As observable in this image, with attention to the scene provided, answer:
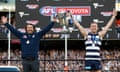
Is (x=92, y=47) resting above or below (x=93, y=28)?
below

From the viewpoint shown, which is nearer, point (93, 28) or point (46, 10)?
point (93, 28)

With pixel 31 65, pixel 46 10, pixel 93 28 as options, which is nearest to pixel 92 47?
pixel 93 28

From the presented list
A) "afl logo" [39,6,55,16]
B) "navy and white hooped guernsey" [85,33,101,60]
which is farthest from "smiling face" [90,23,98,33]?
"afl logo" [39,6,55,16]

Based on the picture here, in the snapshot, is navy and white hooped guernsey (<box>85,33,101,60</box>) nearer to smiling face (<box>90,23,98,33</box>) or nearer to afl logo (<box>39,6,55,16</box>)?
smiling face (<box>90,23,98,33</box>)

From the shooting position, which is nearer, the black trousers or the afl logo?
the black trousers

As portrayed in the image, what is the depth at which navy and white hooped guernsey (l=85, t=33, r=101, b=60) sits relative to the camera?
8227 millimetres

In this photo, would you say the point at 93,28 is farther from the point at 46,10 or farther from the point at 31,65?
the point at 46,10

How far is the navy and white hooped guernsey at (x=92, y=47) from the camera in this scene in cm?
823

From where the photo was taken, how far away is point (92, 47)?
826cm

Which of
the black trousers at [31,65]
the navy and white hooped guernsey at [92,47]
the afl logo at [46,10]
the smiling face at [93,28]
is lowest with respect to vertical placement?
the afl logo at [46,10]

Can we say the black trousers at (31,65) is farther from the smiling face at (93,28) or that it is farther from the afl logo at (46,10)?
the afl logo at (46,10)

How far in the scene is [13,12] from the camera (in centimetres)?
3622

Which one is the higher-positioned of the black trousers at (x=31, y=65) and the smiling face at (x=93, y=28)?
the smiling face at (x=93, y=28)

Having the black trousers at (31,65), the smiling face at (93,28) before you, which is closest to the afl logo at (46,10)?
the black trousers at (31,65)
